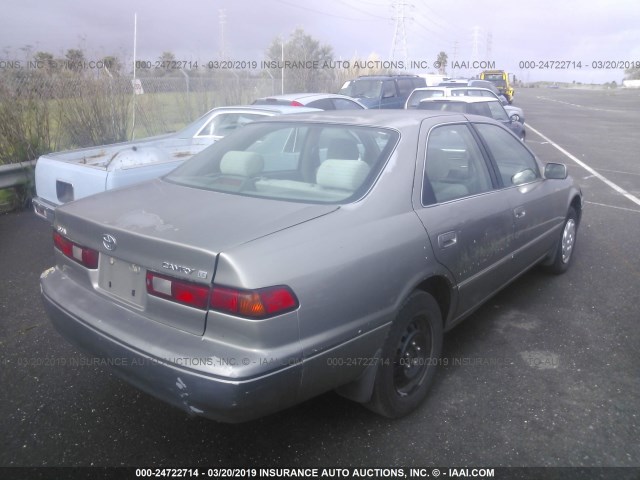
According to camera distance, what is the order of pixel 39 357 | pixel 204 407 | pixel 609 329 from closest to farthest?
pixel 204 407
pixel 39 357
pixel 609 329

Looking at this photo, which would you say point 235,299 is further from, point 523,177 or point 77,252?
point 523,177

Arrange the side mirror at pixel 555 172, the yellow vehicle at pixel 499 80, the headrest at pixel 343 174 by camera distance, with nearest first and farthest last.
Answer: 1. the headrest at pixel 343 174
2. the side mirror at pixel 555 172
3. the yellow vehicle at pixel 499 80

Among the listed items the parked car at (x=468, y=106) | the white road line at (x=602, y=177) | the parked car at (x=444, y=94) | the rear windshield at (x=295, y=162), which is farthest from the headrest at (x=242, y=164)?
the parked car at (x=444, y=94)

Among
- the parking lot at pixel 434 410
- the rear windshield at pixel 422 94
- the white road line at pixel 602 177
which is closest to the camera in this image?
the parking lot at pixel 434 410

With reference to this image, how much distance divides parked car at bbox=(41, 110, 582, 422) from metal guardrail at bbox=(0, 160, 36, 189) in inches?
193

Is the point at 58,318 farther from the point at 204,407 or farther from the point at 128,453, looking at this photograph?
the point at 204,407

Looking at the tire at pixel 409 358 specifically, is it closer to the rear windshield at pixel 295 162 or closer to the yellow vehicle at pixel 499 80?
the rear windshield at pixel 295 162

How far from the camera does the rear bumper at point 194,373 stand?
212 cm

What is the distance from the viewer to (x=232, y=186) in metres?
3.09

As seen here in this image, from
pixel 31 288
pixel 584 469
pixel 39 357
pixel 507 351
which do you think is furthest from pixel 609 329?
pixel 31 288

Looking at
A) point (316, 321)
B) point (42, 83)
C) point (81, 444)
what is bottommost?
point (81, 444)

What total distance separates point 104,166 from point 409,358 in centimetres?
332

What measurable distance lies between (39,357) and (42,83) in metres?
6.48

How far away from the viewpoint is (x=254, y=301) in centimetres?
212
